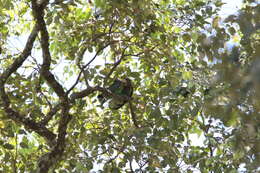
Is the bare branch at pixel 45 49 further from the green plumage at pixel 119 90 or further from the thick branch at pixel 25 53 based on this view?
the green plumage at pixel 119 90

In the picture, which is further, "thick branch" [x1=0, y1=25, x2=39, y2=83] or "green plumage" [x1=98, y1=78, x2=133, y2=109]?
"green plumage" [x1=98, y1=78, x2=133, y2=109]

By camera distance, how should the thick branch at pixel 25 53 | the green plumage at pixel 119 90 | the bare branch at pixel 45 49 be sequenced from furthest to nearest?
the green plumage at pixel 119 90, the thick branch at pixel 25 53, the bare branch at pixel 45 49

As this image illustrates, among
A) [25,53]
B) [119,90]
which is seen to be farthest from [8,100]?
[119,90]

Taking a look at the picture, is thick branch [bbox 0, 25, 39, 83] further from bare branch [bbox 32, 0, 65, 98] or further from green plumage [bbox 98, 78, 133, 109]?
green plumage [bbox 98, 78, 133, 109]

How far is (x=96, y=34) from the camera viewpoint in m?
3.81

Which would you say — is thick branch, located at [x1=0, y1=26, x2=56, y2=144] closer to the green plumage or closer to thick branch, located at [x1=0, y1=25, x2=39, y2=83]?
thick branch, located at [x1=0, y1=25, x2=39, y2=83]

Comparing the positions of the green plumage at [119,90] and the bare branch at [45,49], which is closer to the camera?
the bare branch at [45,49]

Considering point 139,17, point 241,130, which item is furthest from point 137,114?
point 241,130

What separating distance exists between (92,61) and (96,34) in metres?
0.29

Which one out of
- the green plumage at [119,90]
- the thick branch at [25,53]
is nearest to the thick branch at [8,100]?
the thick branch at [25,53]

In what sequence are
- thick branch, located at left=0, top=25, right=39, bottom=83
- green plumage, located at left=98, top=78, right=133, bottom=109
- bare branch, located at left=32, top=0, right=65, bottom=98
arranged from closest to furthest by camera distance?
bare branch, located at left=32, top=0, right=65, bottom=98
thick branch, located at left=0, top=25, right=39, bottom=83
green plumage, located at left=98, top=78, right=133, bottom=109

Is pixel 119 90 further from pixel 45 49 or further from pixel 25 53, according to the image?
pixel 25 53

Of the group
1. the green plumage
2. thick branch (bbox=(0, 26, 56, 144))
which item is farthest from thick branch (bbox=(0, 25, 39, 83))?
the green plumage

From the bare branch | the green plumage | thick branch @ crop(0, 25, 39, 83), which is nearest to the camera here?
the bare branch
